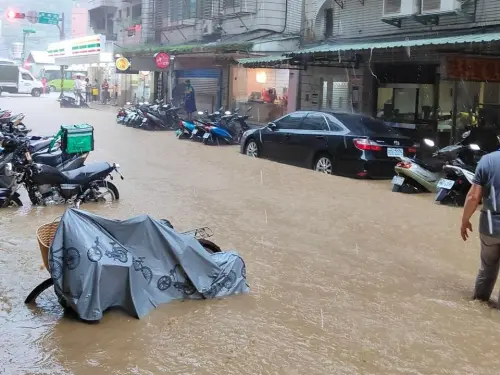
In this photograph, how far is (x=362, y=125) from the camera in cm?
1305

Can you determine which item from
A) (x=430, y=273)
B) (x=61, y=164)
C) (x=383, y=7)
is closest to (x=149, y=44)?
(x=383, y=7)

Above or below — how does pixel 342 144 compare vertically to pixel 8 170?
above

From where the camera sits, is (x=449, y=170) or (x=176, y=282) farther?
(x=449, y=170)

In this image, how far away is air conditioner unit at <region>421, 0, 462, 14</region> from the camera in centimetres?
1422

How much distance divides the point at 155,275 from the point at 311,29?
54.9 feet

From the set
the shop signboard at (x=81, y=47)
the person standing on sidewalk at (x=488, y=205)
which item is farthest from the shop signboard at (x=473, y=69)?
the shop signboard at (x=81, y=47)

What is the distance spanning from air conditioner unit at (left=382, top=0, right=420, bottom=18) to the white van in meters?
35.5

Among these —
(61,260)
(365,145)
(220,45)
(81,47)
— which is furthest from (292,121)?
(81,47)

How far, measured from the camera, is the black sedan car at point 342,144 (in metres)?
12.7

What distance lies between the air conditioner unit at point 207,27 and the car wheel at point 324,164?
14.3m

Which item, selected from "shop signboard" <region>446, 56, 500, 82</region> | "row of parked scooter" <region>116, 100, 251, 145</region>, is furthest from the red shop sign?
"shop signboard" <region>446, 56, 500, 82</region>

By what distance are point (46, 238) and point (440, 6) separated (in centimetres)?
1210

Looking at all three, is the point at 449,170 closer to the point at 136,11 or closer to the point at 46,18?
the point at 136,11

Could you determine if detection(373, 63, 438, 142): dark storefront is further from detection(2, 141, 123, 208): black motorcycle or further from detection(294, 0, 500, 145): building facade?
detection(2, 141, 123, 208): black motorcycle
